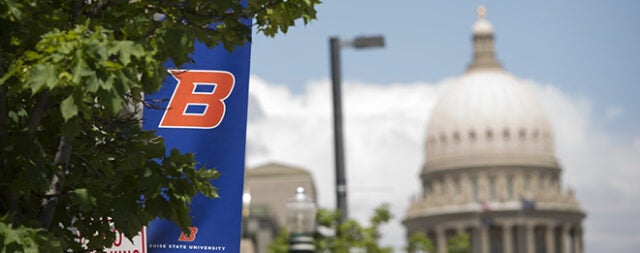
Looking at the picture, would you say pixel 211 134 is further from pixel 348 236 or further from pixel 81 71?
pixel 348 236

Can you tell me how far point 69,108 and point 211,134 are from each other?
3411 millimetres

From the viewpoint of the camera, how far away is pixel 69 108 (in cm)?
764

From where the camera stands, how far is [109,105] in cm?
770

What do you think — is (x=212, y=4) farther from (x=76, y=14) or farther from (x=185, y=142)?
(x=185, y=142)

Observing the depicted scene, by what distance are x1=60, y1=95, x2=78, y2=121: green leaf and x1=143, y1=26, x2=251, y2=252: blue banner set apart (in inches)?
130

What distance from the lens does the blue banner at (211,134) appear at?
432 inches

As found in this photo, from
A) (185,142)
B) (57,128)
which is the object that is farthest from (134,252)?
(57,128)

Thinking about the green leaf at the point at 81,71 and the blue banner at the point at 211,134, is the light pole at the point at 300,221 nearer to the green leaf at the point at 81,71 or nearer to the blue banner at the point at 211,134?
the blue banner at the point at 211,134

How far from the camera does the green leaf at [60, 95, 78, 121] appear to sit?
25.0 ft

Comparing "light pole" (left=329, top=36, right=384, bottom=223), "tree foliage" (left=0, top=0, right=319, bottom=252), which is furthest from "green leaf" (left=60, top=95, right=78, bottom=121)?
"light pole" (left=329, top=36, right=384, bottom=223)

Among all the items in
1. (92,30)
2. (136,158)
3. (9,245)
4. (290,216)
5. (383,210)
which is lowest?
(9,245)

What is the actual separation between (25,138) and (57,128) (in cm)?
47

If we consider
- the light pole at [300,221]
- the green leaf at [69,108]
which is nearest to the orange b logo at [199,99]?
the green leaf at [69,108]

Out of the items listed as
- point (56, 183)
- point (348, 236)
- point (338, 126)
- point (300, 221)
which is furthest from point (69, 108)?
point (348, 236)
